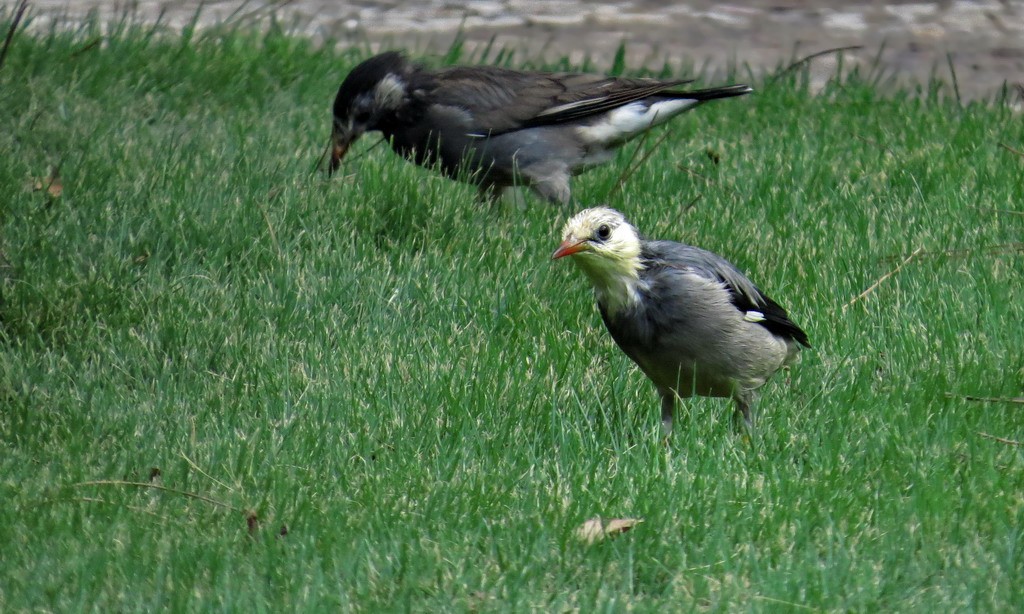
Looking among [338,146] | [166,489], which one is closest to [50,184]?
[338,146]

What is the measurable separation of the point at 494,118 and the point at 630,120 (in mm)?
830

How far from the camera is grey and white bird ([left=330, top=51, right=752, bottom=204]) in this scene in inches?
293

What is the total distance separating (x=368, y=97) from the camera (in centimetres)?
752

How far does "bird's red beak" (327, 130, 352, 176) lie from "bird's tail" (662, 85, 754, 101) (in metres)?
1.85

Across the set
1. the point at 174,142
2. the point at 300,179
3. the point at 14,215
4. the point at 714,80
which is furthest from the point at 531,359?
the point at 714,80

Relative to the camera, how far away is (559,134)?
24.8 feet

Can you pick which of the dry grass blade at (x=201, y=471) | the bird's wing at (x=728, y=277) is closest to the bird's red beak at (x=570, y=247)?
the bird's wing at (x=728, y=277)

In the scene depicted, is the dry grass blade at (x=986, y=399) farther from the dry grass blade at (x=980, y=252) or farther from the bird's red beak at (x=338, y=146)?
the bird's red beak at (x=338, y=146)

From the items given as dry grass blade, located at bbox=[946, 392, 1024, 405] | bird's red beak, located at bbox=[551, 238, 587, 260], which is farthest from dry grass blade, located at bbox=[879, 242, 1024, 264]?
bird's red beak, located at bbox=[551, 238, 587, 260]

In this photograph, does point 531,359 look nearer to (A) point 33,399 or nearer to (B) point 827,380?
(B) point 827,380

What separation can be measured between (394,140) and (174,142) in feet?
4.13

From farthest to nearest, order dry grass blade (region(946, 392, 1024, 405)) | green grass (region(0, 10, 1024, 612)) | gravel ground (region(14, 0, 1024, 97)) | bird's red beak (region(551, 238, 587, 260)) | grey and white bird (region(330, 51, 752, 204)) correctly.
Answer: gravel ground (region(14, 0, 1024, 97))
grey and white bird (region(330, 51, 752, 204))
dry grass blade (region(946, 392, 1024, 405))
bird's red beak (region(551, 238, 587, 260))
green grass (region(0, 10, 1024, 612))

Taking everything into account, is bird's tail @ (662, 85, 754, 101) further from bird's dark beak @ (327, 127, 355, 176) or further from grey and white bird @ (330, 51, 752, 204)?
bird's dark beak @ (327, 127, 355, 176)

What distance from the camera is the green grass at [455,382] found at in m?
4.07
